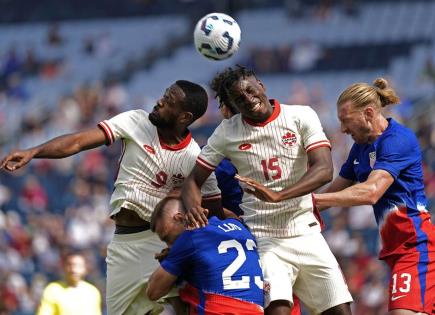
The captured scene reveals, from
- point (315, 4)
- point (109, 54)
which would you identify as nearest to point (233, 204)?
point (315, 4)

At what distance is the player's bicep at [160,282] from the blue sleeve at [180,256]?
32mm

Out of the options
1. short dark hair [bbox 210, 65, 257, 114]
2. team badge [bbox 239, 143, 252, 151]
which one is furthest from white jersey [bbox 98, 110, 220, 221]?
team badge [bbox 239, 143, 252, 151]

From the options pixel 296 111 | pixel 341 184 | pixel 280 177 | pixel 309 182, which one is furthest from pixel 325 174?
pixel 341 184

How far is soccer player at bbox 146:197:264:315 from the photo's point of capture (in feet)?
20.1

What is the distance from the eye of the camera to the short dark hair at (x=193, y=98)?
7.26 m

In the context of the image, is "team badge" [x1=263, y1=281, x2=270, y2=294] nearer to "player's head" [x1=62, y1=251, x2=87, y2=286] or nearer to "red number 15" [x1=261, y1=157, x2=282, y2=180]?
"red number 15" [x1=261, y1=157, x2=282, y2=180]

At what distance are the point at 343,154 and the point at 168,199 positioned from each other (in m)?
10.6

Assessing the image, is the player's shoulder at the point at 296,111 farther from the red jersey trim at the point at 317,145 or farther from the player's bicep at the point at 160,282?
the player's bicep at the point at 160,282

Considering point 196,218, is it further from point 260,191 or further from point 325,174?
point 325,174

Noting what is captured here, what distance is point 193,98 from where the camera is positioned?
7273mm

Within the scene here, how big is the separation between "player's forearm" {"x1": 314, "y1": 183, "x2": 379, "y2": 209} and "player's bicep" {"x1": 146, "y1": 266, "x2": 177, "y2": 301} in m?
1.17

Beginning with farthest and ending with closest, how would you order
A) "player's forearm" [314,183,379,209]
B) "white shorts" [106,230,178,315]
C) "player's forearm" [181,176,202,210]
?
1. "white shorts" [106,230,178,315]
2. "player's forearm" [314,183,379,209]
3. "player's forearm" [181,176,202,210]

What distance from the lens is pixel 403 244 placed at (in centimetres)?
701

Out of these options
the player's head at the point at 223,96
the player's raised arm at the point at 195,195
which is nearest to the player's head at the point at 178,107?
the player's head at the point at 223,96
